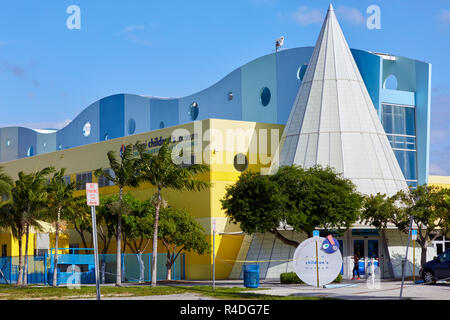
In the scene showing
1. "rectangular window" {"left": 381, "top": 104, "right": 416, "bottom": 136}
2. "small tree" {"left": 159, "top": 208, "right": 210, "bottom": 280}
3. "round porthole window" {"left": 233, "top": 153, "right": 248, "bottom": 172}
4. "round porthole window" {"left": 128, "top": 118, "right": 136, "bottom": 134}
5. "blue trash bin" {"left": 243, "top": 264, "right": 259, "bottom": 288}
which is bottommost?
"blue trash bin" {"left": 243, "top": 264, "right": 259, "bottom": 288}

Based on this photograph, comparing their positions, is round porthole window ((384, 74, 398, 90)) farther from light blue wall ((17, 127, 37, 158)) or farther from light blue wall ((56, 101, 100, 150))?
light blue wall ((17, 127, 37, 158))

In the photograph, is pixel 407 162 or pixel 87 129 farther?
pixel 87 129

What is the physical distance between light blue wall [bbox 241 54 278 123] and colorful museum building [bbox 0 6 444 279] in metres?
0.08

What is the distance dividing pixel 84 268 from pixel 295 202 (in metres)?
16.1

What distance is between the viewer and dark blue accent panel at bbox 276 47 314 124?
5794 cm

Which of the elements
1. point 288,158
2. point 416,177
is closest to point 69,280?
→ point 288,158

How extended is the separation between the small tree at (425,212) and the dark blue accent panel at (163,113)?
34.7 meters

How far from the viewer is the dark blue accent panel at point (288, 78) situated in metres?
57.9

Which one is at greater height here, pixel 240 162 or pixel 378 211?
pixel 240 162

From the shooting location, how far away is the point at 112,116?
3199 inches

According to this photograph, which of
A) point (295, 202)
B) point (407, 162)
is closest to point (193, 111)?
point (407, 162)

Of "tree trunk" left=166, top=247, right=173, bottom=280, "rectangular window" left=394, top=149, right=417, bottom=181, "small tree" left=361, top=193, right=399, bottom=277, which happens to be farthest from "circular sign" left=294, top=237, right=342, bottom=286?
"rectangular window" left=394, top=149, right=417, bottom=181

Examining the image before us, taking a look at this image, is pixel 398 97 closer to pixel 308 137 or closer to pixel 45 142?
pixel 308 137

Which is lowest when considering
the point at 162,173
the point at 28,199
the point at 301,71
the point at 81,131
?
the point at 28,199
